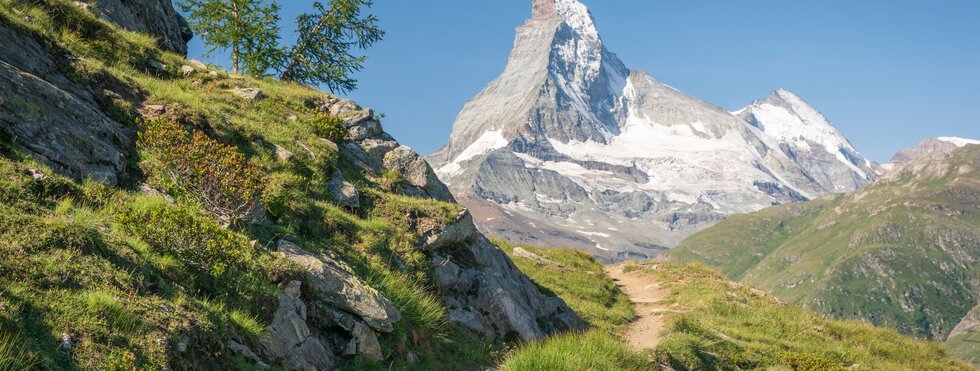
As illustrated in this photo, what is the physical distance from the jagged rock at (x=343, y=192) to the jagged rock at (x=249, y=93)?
805cm

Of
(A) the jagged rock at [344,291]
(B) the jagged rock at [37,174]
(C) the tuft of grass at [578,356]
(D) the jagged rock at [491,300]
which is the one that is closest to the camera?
(B) the jagged rock at [37,174]

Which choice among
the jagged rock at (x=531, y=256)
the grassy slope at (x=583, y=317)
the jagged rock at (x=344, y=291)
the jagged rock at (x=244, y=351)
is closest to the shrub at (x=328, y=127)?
the jagged rock at (x=344, y=291)

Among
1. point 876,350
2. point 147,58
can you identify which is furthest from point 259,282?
point 876,350

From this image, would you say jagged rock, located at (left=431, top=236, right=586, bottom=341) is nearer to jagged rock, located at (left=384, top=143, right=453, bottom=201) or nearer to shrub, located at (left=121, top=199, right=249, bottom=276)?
jagged rock, located at (left=384, top=143, right=453, bottom=201)

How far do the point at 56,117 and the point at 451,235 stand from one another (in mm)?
10972

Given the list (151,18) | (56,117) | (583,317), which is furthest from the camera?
(151,18)

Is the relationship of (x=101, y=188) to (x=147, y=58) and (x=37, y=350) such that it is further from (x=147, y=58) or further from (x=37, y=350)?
(x=147, y=58)

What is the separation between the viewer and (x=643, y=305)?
34.1 m

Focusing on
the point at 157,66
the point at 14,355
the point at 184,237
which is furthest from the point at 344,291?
the point at 157,66

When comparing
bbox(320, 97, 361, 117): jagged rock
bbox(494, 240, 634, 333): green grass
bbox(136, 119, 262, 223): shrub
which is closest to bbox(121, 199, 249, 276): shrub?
bbox(136, 119, 262, 223): shrub

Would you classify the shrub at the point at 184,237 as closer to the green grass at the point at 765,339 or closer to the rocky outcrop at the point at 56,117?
the rocky outcrop at the point at 56,117

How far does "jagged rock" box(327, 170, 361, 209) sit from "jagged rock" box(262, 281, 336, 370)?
21.8 ft

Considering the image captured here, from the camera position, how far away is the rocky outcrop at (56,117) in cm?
1293

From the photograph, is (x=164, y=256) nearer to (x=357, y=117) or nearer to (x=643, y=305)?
(x=357, y=117)
